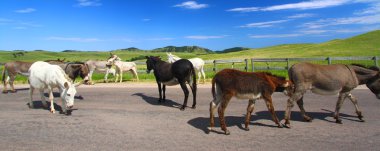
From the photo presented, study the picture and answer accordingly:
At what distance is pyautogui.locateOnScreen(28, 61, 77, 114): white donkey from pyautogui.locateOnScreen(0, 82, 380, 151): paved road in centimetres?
51

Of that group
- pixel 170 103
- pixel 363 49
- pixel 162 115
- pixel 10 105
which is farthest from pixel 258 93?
pixel 363 49

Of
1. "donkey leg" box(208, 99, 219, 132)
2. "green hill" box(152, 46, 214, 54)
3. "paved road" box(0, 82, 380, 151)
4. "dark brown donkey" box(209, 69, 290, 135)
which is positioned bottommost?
"paved road" box(0, 82, 380, 151)

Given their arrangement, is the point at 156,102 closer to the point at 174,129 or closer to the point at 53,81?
the point at 53,81

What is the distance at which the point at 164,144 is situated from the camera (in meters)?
7.08

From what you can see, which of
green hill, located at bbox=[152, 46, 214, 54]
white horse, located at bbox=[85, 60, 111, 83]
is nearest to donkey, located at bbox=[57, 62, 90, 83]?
white horse, located at bbox=[85, 60, 111, 83]

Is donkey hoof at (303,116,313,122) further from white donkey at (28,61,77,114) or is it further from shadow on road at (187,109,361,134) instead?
white donkey at (28,61,77,114)

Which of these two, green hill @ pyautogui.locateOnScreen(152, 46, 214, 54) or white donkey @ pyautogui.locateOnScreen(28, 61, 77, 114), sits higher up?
green hill @ pyautogui.locateOnScreen(152, 46, 214, 54)

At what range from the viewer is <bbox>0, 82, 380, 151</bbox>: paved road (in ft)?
22.9

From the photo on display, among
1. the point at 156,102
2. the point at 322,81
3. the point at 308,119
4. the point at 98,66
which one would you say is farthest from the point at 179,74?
the point at 98,66

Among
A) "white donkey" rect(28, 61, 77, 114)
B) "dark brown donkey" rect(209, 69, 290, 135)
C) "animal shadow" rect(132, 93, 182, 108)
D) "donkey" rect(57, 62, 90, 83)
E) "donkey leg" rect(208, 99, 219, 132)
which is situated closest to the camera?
"dark brown donkey" rect(209, 69, 290, 135)

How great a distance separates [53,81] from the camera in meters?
11.0

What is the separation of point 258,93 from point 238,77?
66 cm

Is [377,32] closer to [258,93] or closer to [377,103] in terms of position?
[377,103]

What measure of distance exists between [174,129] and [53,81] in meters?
5.21
